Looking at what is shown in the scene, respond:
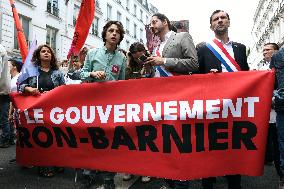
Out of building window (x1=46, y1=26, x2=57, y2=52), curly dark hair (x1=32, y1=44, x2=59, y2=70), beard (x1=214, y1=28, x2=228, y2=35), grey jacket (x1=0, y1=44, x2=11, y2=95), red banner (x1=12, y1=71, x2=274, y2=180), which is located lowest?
red banner (x1=12, y1=71, x2=274, y2=180)

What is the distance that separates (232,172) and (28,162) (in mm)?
2061

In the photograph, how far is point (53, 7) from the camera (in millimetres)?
22797

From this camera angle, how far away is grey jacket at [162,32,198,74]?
10.5 feet

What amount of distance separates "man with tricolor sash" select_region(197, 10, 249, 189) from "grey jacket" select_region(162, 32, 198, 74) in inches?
6.4

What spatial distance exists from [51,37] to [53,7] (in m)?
1.93

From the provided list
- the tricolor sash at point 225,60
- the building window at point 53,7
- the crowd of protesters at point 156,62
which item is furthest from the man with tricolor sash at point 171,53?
the building window at point 53,7

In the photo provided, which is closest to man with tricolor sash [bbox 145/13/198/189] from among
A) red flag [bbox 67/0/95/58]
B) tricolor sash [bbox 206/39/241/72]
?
tricolor sash [bbox 206/39/241/72]

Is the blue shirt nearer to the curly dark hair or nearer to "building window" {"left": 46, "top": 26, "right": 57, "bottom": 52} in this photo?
the curly dark hair

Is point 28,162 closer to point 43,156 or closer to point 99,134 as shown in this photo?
point 43,156

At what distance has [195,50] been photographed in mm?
3289

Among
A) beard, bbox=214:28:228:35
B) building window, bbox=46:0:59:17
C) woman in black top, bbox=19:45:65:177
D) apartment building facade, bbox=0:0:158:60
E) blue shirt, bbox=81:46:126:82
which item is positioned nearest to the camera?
beard, bbox=214:28:228:35

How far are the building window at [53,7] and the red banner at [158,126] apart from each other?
1982 cm

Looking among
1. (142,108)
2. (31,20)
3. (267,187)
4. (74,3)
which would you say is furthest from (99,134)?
(74,3)

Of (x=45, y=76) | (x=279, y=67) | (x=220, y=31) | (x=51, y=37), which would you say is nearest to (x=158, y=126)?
(x=220, y=31)
